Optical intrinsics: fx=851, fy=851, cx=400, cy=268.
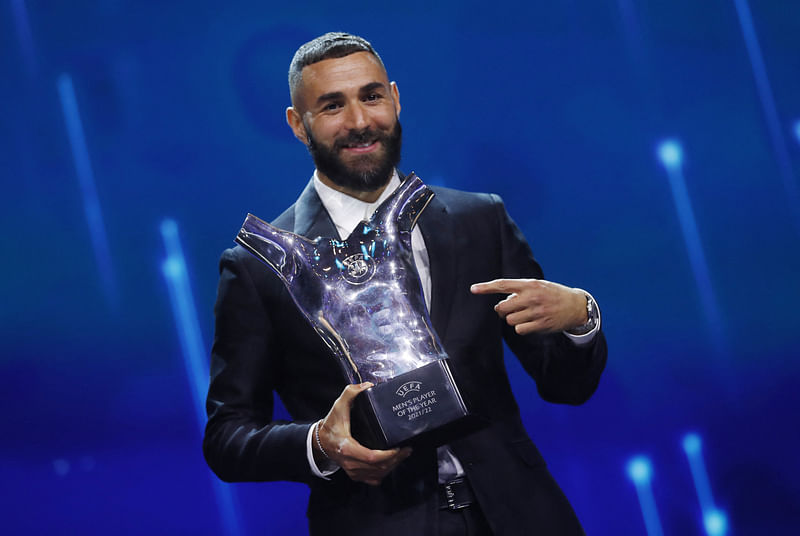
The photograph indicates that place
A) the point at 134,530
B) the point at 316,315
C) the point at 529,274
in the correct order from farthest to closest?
the point at 134,530 → the point at 529,274 → the point at 316,315

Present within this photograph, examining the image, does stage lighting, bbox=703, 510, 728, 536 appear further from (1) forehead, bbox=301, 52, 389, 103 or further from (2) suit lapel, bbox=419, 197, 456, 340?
(1) forehead, bbox=301, 52, 389, 103

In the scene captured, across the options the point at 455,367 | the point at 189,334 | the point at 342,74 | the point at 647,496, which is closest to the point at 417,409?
the point at 455,367

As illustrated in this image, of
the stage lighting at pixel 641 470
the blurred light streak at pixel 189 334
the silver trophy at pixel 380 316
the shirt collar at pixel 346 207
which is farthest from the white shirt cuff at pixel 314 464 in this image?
the stage lighting at pixel 641 470

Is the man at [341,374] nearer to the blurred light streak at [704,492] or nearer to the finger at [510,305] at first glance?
the finger at [510,305]

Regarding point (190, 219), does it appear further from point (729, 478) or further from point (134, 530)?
point (729, 478)

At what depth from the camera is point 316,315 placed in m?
1.33

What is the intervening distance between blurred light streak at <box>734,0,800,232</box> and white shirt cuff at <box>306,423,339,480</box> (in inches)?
67.4

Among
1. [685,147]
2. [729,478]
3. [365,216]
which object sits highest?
[685,147]

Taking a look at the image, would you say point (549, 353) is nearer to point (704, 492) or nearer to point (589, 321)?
point (589, 321)

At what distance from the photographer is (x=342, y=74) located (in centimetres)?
160

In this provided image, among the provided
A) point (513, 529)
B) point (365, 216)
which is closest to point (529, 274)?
point (365, 216)

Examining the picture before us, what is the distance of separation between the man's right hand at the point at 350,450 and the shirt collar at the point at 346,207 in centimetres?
47

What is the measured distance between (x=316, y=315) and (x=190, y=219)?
1.22 meters

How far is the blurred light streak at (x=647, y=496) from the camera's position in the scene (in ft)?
7.91
